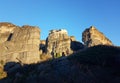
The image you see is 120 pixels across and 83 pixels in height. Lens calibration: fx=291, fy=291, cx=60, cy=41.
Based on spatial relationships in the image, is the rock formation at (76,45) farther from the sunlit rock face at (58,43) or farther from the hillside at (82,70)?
the hillside at (82,70)

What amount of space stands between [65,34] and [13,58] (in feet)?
98.5

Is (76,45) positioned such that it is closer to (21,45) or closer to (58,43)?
(58,43)

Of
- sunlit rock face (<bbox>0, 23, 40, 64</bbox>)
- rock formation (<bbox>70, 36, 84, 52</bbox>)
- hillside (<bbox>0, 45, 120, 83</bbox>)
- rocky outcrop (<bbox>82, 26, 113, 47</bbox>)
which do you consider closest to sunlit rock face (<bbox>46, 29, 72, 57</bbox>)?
rock formation (<bbox>70, 36, 84, 52</bbox>)

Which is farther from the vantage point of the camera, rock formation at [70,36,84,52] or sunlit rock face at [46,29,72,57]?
rock formation at [70,36,84,52]

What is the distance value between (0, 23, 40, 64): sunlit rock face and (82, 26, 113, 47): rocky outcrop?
2457 cm

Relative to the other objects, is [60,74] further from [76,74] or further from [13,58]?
[13,58]

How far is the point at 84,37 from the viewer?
4279 inches

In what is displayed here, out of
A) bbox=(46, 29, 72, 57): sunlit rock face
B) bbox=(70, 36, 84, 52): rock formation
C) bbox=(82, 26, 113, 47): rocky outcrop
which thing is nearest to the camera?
bbox=(46, 29, 72, 57): sunlit rock face

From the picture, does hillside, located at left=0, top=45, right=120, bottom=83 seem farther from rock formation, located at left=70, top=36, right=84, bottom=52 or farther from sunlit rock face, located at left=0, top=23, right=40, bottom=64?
rock formation, located at left=70, top=36, right=84, bottom=52

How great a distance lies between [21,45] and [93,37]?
104 ft

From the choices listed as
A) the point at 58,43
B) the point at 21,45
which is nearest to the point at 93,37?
the point at 58,43

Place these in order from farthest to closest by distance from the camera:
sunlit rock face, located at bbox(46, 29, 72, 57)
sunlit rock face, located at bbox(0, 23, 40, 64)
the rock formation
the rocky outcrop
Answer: the rocky outcrop → the rock formation → sunlit rock face, located at bbox(46, 29, 72, 57) → sunlit rock face, located at bbox(0, 23, 40, 64)

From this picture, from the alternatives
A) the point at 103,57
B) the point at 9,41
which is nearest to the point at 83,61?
the point at 103,57

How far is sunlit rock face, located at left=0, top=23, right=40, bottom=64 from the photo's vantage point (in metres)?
81.1
